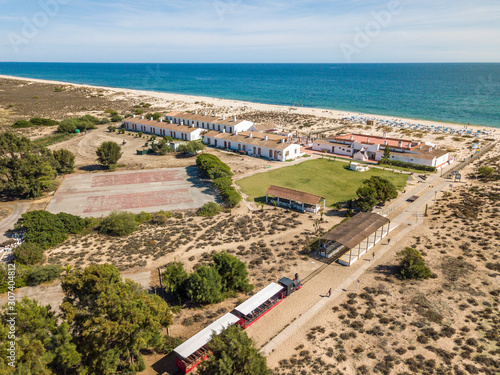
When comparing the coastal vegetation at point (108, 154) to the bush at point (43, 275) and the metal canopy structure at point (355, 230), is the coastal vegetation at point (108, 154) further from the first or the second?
the metal canopy structure at point (355, 230)

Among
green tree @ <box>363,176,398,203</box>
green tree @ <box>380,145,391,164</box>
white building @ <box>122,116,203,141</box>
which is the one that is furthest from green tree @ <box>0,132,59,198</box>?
green tree @ <box>380,145,391,164</box>

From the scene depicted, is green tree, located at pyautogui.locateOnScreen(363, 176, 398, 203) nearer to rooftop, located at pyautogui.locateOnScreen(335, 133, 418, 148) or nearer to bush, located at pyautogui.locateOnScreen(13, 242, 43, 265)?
rooftop, located at pyautogui.locateOnScreen(335, 133, 418, 148)

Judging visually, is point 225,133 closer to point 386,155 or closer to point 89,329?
point 386,155

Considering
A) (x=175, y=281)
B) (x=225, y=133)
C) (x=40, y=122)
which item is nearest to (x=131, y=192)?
(x=175, y=281)

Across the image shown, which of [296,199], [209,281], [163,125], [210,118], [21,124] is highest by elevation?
[210,118]

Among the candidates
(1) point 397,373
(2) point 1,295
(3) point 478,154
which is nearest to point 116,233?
(2) point 1,295

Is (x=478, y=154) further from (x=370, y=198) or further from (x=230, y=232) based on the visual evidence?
(x=230, y=232)
